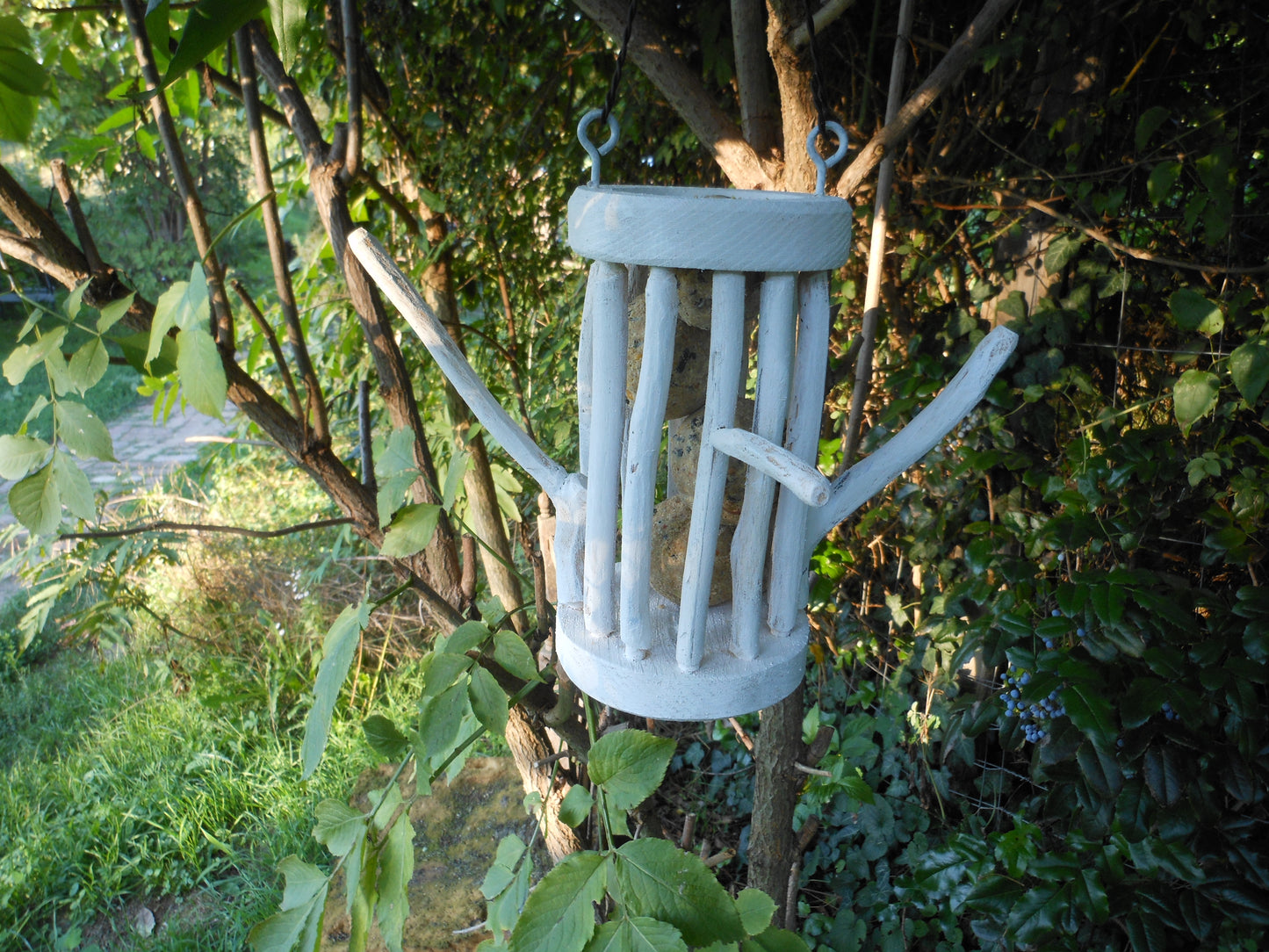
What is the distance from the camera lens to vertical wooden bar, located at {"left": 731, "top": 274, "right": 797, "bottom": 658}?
2.43 feet

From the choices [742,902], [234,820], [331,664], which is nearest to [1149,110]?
[742,902]

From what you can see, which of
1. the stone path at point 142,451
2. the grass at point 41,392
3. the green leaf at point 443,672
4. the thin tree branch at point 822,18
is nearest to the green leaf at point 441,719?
the green leaf at point 443,672

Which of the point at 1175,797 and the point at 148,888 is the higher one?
the point at 1175,797

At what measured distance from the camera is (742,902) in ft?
2.84

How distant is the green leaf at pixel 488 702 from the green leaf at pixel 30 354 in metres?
0.58

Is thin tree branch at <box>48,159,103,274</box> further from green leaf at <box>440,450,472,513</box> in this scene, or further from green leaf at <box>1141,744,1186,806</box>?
green leaf at <box>1141,744,1186,806</box>

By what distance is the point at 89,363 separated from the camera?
0.90 m

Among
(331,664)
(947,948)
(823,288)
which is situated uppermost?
(823,288)

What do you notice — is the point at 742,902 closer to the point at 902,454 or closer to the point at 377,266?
the point at 902,454

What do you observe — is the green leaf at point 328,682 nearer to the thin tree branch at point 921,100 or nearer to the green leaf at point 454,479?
the green leaf at point 454,479

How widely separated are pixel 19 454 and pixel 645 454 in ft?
2.35

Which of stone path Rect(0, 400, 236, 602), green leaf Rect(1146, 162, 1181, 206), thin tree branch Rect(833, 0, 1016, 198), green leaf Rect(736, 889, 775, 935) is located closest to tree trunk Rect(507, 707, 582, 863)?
green leaf Rect(736, 889, 775, 935)

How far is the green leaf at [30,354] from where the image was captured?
→ 2.88ft

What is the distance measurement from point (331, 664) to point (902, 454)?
2.16 feet
